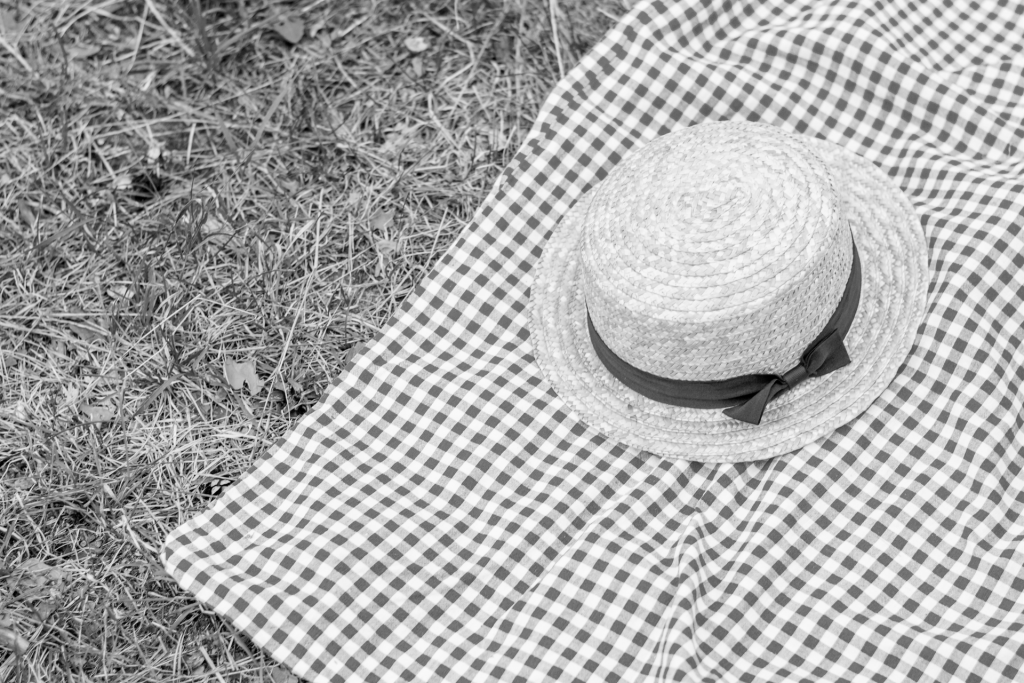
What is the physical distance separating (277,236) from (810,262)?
1.32m

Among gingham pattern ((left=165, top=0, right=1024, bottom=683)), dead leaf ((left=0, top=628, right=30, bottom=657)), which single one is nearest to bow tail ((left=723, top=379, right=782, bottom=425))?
gingham pattern ((left=165, top=0, right=1024, bottom=683))

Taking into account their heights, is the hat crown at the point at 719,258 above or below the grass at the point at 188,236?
above

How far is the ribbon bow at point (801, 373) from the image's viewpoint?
195 cm

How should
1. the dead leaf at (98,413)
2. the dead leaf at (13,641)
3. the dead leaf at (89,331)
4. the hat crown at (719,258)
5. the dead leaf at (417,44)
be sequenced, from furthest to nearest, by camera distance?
the dead leaf at (417,44) → the dead leaf at (89,331) → the dead leaf at (98,413) → the dead leaf at (13,641) → the hat crown at (719,258)

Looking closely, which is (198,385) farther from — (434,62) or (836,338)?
(836,338)

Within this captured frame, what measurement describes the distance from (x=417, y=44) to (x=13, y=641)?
169 cm

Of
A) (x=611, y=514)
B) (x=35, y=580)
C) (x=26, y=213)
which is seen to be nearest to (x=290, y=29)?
(x=26, y=213)

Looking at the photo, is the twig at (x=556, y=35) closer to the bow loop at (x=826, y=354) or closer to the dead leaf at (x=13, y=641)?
the bow loop at (x=826, y=354)

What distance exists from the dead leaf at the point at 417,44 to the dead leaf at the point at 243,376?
97 cm

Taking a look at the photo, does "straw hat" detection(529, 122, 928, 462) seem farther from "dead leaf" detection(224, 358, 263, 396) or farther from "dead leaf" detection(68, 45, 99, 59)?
"dead leaf" detection(68, 45, 99, 59)

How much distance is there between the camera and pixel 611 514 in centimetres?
205

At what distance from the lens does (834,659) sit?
6.13 ft

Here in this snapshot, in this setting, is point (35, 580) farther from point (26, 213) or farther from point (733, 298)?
point (733, 298)

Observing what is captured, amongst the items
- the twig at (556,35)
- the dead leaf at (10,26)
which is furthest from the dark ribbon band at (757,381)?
the dead leaf at (10,26)
